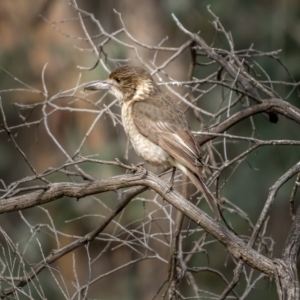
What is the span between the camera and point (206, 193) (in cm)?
427

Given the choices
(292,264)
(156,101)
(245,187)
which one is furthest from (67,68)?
(292,264)

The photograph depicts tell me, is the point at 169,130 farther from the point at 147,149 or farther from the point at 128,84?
the point at 128,84

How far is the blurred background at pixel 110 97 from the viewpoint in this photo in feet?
29.5

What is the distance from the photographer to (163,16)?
9148 millimetres

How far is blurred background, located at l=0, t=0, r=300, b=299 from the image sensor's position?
9000 mm

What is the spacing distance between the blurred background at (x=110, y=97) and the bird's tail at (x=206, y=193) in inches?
160

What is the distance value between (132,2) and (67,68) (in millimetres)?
1409

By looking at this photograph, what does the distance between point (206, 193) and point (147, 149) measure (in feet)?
2.35

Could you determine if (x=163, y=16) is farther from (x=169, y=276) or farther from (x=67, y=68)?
(x=169, y=276)

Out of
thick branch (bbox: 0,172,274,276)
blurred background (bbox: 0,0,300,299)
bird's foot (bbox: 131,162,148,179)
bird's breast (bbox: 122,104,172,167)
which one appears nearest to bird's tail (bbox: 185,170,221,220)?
thick branch (bbox: 0,172,274,276)

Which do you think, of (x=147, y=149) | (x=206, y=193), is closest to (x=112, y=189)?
(x=206, y=193)

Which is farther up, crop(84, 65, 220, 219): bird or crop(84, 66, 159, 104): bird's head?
crop(84, 66, 159, 104): bird's head

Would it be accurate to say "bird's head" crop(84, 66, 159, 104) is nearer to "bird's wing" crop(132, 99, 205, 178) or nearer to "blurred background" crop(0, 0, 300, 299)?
"bird's wing" crop(132, 99, 205, 178)

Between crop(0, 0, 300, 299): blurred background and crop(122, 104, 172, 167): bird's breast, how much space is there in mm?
3727
